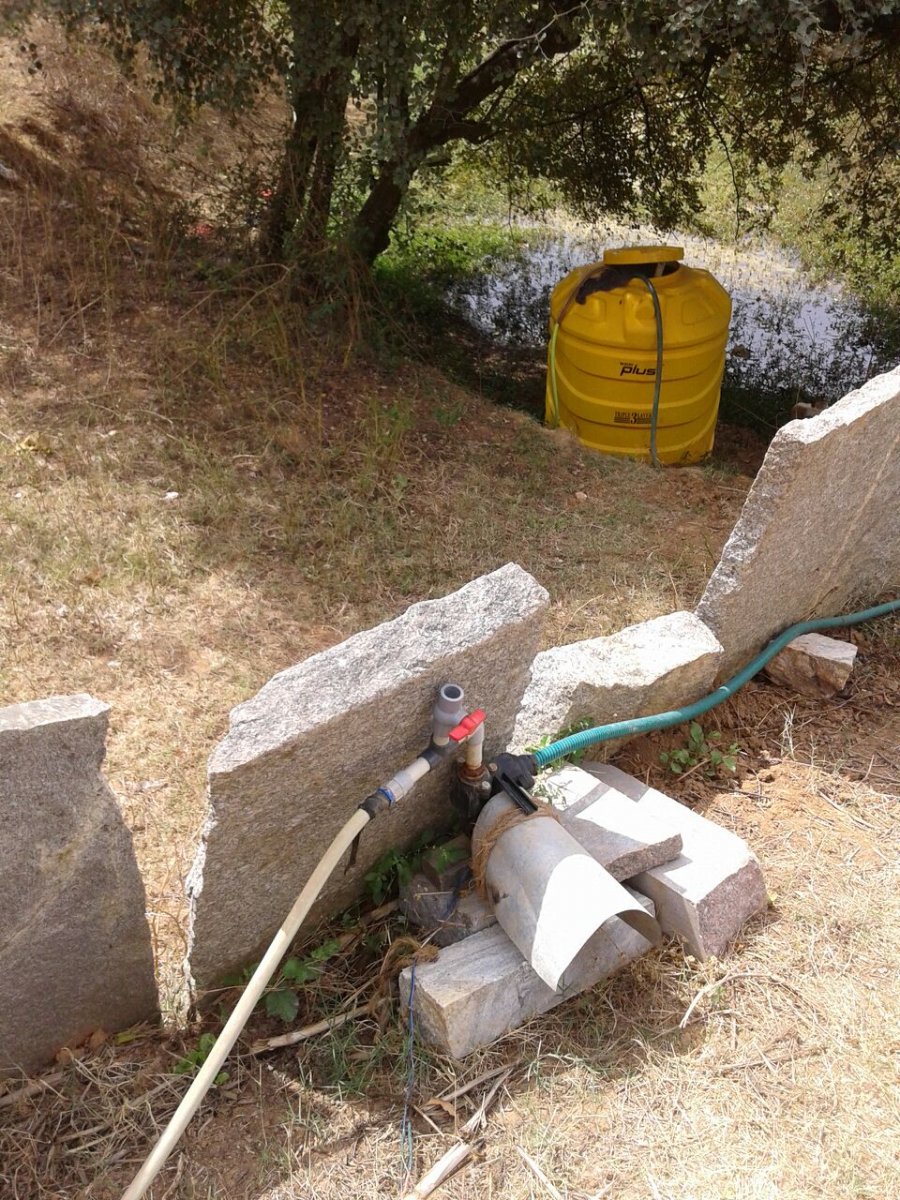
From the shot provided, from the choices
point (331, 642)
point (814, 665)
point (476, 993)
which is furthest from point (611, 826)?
point (331, 642)

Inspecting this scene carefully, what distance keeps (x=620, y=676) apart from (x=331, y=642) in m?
1.21

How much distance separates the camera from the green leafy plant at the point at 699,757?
10.2ft

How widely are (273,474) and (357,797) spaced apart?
251 centimetres

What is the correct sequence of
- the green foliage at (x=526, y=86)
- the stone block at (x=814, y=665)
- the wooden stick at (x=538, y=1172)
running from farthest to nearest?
the green foliage at (x=526, y=86), the stone block at (x=814, y=665), the wooden stick at (x=538, y=1172)

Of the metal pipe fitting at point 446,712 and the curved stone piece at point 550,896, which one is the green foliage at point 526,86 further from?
the curved stone piece at point 550,896

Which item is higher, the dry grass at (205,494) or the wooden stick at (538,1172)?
the dry grass at (205,494)

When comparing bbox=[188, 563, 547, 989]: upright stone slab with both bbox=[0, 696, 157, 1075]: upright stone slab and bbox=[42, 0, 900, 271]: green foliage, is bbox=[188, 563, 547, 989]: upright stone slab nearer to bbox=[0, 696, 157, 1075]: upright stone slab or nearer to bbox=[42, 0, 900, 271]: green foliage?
bbox=[0, 696, 157, 1075]: upright stone slab

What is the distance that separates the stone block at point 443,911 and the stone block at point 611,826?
0.29 meters

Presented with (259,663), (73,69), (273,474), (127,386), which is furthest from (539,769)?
(73,69)

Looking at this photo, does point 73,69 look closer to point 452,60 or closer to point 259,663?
point 452,60

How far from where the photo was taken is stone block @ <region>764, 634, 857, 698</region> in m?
3.38

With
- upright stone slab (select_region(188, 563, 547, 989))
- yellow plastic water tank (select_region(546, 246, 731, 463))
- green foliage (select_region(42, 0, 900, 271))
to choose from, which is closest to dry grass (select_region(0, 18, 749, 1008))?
yellow plastic water tank (select_region(546, 246, 731, 463))

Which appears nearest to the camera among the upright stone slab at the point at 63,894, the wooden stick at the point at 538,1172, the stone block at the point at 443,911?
the upright stone slab at the point at 63,894

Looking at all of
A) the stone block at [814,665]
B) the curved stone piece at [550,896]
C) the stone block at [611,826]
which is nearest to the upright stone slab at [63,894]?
the curved stone piece at [550,896]
